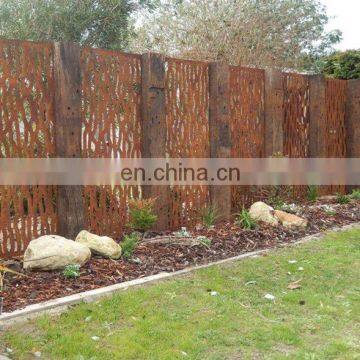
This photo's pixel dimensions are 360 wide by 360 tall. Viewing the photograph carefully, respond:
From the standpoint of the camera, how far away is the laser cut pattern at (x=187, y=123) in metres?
5.36

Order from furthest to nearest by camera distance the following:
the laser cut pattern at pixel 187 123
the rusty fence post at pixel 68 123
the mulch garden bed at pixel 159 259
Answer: the laser cut pattern at pixel 187 123 < the rusty fence post at pixel 68 123 < the mulch garden bed at pixel 159 259

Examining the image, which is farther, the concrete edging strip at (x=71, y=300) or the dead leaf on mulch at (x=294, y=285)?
the dead leaf on mulch at (x=294, y=285)

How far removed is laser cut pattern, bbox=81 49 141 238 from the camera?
15.2ft

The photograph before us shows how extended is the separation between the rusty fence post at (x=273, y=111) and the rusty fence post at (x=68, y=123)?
3.06 metres

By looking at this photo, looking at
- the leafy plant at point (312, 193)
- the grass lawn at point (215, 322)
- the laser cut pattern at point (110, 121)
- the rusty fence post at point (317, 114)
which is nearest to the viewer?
the grass lawn at point (215, 322)

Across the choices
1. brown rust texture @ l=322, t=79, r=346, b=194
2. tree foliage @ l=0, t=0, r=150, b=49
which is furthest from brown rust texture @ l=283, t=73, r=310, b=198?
tree foliage @ l=0, t=0, r=150, b=49

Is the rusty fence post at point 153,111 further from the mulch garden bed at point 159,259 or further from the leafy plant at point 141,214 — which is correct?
the mulch garden bed at point 159,259

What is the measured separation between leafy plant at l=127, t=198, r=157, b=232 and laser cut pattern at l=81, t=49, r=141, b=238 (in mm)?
189

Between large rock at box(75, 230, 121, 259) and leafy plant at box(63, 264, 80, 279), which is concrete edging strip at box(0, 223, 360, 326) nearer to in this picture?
leafy plant at box(63, 264, 80, 279)

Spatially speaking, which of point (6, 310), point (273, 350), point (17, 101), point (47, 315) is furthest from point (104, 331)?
point (17, 101)

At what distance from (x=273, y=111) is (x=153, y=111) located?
2.30 meters

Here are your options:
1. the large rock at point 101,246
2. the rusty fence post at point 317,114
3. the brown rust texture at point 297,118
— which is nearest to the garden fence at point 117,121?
the brown rust texture at point 297,118

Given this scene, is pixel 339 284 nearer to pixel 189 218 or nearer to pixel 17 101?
pixel 189 218

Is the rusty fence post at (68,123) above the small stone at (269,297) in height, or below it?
above
